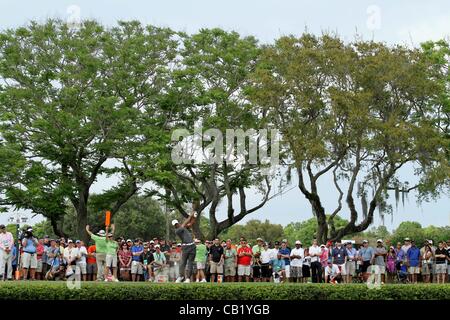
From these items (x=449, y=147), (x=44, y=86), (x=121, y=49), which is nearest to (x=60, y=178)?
(x=44, y=86)

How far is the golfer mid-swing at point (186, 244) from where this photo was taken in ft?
79.0

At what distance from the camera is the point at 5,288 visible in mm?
21031

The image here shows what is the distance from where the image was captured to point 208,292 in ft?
69.9

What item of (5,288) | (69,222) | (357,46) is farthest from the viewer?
(69,222)

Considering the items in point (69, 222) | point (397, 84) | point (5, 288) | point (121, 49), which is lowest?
point (5, 288)

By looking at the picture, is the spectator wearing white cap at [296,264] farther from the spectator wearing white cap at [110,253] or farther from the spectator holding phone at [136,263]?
the spectator wearing white cap at [110,253]

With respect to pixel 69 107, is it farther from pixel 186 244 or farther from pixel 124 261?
pixel 186 244

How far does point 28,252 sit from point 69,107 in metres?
19.8

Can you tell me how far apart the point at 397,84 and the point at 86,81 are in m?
18.4

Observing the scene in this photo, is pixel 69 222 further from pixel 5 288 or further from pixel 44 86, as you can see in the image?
pixel 5 288

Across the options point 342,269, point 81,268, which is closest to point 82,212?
point 81,268

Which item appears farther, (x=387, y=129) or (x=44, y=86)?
(x=44, y=86)

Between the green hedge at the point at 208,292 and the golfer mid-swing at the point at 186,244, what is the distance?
9.33 feet

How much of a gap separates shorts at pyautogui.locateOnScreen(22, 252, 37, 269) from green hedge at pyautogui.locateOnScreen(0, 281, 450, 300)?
7.13m
